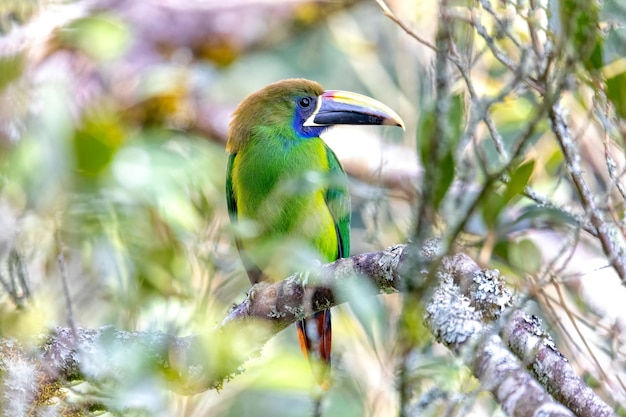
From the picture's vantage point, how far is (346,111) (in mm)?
3684

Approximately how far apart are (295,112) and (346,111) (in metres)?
0.22

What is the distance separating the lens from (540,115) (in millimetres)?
1258

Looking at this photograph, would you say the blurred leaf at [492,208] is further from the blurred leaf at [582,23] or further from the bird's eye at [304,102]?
the bird's eye at [304,102]

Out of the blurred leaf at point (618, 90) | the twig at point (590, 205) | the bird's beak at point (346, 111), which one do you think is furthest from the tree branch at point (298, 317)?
the bird's beak at point (346, 111)

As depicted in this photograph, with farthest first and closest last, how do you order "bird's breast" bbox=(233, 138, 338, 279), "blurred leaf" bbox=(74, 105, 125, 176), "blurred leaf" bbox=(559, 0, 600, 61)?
1. "bird's breast" bbox=(233, 138, 338, 279)
2. "blurred leaf" bbox=(74, 105, 125, 176)
3. "blurred leaf" bbox=(559, 0, 600, 61)

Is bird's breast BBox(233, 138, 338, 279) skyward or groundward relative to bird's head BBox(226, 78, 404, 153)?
groundward

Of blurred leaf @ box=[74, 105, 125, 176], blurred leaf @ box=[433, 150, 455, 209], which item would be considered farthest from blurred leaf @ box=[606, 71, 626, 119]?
blurred leaf @ box=[74, 105, 125, 176]

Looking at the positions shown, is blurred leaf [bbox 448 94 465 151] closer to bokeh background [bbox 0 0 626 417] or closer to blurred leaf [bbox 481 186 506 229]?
bokeh background [bbox 0 0 626 417]

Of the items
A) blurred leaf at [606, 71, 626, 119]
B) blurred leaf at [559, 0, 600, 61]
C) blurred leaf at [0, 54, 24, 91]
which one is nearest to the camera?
blurred leaf at [559, 0, 600, 61]

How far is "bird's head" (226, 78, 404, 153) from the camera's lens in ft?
12.0

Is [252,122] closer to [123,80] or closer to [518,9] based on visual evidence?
[518,9]

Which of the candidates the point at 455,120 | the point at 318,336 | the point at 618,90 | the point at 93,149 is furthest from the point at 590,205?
the point at 318,336

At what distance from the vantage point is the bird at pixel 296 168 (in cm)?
341

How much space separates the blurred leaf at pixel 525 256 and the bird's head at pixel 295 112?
91 centimetres
